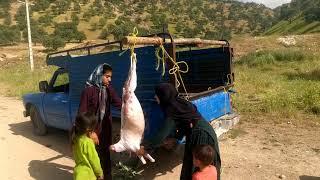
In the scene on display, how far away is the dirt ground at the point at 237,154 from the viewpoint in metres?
5.51

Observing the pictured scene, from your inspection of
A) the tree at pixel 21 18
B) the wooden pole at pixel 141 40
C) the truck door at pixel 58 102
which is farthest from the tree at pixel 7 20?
the wooden pole at pixel 141 40

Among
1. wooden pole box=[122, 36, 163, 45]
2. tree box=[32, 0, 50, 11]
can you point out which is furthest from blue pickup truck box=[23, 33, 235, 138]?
tree box=[32, 0, 50, 11]

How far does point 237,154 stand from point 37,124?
166 inches

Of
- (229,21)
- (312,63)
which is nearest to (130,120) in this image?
(312,63)

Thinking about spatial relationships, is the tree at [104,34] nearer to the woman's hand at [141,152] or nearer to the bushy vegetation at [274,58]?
the bushy vegetation at [274,58]

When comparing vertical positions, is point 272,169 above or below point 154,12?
below

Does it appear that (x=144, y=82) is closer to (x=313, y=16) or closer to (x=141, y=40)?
(x=141, y=40)

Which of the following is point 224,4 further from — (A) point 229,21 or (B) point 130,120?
(B) point 130,120

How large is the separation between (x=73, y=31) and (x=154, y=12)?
73.0 ft

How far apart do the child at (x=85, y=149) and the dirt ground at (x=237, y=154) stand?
1137 millimetres

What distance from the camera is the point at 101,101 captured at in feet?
16.4

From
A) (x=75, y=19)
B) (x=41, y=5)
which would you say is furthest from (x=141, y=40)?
(x=41, y=5)

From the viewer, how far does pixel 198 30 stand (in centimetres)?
6106

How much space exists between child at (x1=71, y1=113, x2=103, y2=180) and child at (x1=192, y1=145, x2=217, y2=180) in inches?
57.6
